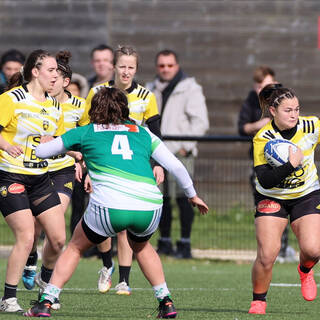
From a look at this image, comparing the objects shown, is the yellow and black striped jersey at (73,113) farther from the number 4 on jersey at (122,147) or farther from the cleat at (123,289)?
the number 4 on jersey at (122,147)

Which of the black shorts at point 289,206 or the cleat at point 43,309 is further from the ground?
the black shorts at point 289,206

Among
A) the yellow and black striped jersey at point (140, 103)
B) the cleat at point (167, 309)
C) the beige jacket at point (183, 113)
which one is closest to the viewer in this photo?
the cleat at point (167, 309)

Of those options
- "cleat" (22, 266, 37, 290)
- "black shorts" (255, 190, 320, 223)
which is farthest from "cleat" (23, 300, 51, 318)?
"cleat" (22, 266, 37, 290)

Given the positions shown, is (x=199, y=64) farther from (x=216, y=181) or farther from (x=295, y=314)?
(x=295, y=314)

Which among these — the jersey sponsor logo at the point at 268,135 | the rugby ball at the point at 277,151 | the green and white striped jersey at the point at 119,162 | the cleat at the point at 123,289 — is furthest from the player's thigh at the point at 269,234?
the cleat at the point at 123,289

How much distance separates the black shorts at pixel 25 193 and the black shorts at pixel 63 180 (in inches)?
37.5

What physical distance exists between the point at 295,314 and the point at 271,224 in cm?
74

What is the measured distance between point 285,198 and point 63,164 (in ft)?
7.43

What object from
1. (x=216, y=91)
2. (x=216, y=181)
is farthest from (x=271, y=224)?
(x=216, y=91)

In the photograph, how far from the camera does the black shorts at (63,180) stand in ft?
→ 30.6

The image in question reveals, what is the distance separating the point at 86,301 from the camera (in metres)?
9.00

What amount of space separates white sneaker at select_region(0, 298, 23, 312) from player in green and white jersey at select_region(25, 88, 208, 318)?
53cm

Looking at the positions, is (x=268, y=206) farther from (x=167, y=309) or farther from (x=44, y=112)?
(x=44, y=112)

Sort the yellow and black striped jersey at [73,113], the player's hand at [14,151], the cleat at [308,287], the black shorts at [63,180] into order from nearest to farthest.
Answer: the player's hand at [14,151] < the cleat at [308,287] < the black shorts at [63,180] < the yellow and black striped jersey at [73,113]
